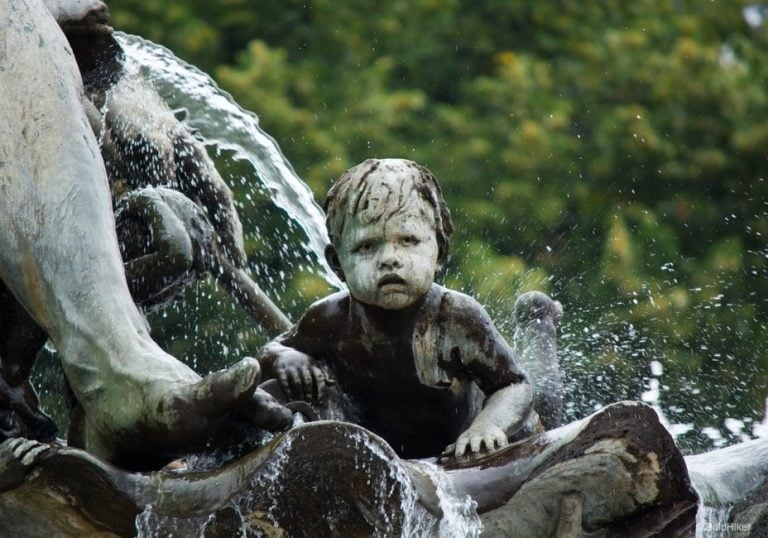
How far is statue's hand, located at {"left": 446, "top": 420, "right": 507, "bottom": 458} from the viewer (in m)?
4.05

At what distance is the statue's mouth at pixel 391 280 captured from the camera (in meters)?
4.27

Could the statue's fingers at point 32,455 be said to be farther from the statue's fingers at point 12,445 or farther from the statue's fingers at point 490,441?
the statue's fingers at point 490,441

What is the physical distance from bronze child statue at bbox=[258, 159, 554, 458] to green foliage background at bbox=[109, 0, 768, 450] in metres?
5.86

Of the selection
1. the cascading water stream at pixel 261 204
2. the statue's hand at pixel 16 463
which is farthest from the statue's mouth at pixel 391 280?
the statue's hand at pixel 16 463

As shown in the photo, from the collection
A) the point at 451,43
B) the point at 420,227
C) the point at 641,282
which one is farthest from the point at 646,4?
the point at 420,227

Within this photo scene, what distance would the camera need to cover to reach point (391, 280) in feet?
14.0

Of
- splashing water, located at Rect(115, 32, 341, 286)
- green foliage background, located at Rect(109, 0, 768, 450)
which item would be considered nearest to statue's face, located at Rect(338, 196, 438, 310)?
splashing water, located at Rect(115, 32, 341, 286)

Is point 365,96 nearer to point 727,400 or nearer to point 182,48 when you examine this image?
point 182,48

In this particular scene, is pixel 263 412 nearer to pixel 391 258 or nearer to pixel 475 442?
pixel 475 442

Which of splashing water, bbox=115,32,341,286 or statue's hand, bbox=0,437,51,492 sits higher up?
statue's hand, bbox=0,437,51,492

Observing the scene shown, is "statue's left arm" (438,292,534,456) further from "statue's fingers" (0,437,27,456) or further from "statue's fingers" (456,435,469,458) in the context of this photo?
"statue's fingers" (0,437,27,456)

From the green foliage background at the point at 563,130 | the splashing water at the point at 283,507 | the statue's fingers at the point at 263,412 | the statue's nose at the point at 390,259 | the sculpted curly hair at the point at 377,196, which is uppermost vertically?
the sculpted curly hair at the point at 377,196

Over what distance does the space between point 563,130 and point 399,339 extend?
9.32 m

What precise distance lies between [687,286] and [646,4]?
3473 mm
